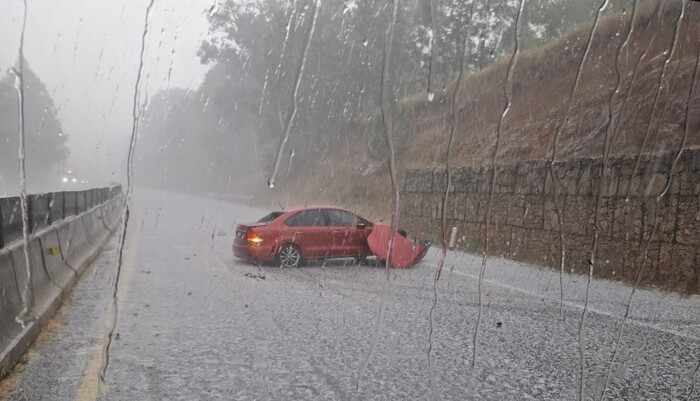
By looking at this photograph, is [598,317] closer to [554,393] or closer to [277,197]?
[554,393]

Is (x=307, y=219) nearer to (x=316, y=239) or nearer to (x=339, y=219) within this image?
(x=316, y=239)

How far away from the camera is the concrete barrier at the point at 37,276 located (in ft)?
18.0

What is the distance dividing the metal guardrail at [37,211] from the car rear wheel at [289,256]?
4114 millimetres

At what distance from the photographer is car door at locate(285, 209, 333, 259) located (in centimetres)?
1273

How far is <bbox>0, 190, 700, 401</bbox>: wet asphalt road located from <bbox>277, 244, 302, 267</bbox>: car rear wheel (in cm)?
134

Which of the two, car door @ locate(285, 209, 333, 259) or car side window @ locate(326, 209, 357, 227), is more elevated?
car side window @ locate(326, 209, 357, 227)

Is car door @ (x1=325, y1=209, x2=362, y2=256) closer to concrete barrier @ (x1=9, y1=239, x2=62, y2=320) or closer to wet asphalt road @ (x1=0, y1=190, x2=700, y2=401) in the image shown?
wet asphalt road @ (x1=0, y1=190, x2=700, y2=401)

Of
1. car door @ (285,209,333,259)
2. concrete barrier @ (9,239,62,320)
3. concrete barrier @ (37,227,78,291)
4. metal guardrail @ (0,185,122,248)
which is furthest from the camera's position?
car door @ (285,209,333,259)

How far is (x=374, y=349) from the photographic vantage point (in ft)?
19.9

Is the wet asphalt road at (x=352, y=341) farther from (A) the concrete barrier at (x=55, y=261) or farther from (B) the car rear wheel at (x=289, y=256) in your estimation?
(B) the car rear wheel at (x=289, y=256)

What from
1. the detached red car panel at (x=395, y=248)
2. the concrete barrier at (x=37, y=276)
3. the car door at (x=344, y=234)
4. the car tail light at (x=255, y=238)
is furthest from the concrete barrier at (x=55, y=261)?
the detached red car panel at (x=395, y=248)

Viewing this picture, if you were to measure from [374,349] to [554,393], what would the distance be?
1791 mm

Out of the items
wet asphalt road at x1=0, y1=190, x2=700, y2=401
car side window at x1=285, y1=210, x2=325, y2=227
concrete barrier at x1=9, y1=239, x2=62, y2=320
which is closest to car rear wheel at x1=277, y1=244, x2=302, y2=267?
car side window at x1=285, y1=210, x2=325, y2=227

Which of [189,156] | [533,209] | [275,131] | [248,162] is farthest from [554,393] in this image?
[189,156]
